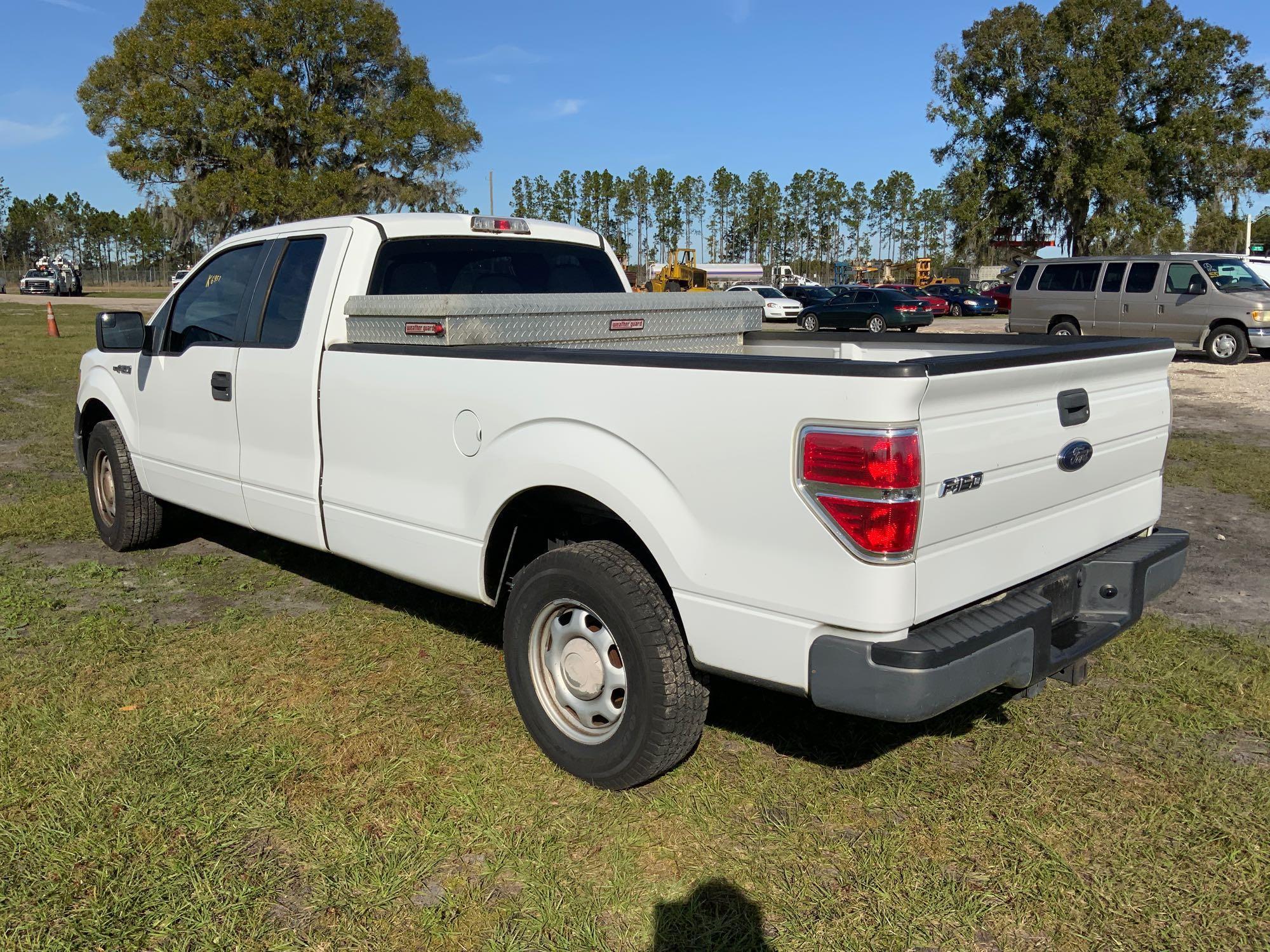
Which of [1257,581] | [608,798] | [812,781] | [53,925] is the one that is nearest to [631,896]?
[608,798]

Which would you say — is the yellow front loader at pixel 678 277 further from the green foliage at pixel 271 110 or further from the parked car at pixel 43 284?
the parked car at pixel 43 284

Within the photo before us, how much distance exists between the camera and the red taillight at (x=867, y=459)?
2.63 m

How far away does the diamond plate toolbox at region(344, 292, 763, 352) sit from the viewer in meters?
3.99

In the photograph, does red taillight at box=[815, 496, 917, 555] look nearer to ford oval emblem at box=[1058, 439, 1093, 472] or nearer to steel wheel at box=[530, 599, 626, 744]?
ford oval emblem at box=[1058, 439, 1093, 472]

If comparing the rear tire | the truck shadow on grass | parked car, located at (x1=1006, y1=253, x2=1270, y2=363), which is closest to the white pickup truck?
the truck shadow on grass

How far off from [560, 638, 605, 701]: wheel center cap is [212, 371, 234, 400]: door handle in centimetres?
Result: 233

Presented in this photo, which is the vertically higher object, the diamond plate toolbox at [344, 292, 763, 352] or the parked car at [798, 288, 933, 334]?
the diamond plate toolbox at [344, 292, 763, 352]

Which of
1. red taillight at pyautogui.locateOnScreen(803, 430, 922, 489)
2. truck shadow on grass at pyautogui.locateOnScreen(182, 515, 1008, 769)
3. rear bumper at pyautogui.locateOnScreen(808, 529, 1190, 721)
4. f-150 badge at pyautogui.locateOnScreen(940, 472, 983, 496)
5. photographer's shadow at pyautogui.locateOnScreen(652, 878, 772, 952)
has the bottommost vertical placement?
photographer's shadow at pyautogui.locateOnScreen(652, 878, 772, 952)

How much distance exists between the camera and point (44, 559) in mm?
6113

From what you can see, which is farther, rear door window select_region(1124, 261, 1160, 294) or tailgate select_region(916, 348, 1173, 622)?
rear door window select_region(1124, 261, 1160, 294)

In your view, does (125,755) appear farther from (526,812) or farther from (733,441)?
(733,441)

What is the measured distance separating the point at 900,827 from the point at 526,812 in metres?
1.17

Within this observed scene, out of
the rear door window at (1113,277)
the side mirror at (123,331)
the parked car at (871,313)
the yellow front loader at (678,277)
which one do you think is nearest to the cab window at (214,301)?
the side mirror at (123,331)

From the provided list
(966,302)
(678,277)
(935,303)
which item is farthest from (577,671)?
(678,277)
